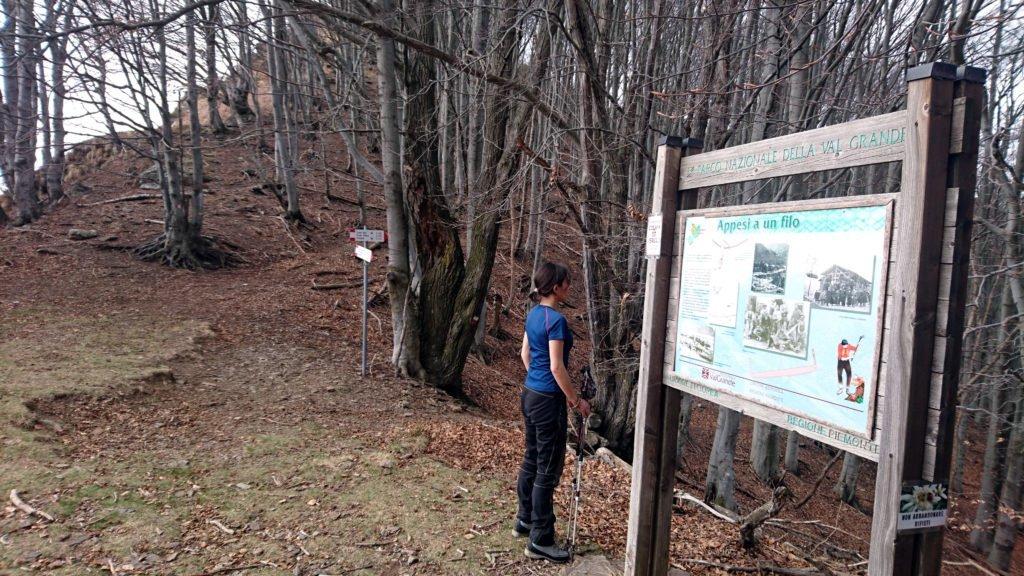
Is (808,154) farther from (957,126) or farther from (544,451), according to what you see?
(544,451)

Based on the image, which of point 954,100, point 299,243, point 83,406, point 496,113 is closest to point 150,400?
point 83,406

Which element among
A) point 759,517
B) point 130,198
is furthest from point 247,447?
point 130,198

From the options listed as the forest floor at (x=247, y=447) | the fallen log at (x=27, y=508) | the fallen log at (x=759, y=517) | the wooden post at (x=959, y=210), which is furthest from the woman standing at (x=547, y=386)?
the fallen log at (x=27, y=508)

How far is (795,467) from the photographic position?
44.0ft

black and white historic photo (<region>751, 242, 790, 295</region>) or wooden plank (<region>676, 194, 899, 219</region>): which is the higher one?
wooden plank (<region>676, 194, 899, 219</region>)

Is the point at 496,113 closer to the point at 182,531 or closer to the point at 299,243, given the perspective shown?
the point at 182,531

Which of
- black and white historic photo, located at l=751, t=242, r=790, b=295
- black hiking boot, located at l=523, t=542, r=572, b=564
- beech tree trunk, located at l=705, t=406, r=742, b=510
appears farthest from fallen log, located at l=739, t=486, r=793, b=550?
beech tree trunk, located at l=705, t=406, r=742, b=510

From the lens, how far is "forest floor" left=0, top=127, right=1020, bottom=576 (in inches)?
151

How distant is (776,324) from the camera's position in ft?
8.13

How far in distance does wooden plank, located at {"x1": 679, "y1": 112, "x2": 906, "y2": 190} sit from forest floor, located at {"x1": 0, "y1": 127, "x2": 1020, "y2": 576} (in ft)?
8.56

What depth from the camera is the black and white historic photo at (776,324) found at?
2363mm

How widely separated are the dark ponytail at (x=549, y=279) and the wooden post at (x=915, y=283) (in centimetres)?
184

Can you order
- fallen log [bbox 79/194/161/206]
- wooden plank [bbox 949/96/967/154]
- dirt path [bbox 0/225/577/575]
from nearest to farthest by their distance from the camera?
wooden plank [bbox 949/96/967/154]
dirt path [bbox 0/225/577/575]
fallen log [bbox 79/194/161/206]

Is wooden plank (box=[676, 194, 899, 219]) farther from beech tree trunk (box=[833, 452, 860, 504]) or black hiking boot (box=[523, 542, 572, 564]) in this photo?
beech tree trunk (box=[833, 452, 860, 504])
